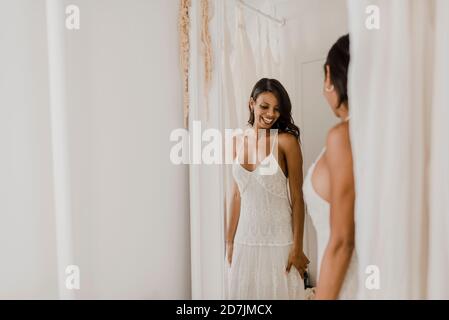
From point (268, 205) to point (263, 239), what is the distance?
102 millimetres

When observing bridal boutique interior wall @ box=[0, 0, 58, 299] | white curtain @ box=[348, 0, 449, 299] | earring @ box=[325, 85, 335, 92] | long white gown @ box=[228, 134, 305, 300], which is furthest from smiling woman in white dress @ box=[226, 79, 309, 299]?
bridal boutique interior wall @ box=[0, 0, 58, 299]

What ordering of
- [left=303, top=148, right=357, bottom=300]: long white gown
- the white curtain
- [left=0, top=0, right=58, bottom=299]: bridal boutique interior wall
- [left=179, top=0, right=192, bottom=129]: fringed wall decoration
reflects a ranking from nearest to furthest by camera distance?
the white curtain, [left=303, top=148, right=357, bottom=300]: long white gown, [left=0, top=0, right=58, bottom=299]: bridal boutique interior wall, [left=179, top=0, right=192, bottom=129]: fringed wall decoration

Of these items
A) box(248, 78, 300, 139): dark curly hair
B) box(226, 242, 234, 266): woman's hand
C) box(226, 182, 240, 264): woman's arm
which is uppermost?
box(248, 78, 300, 139): dark curly hair

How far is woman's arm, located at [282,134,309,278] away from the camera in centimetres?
106

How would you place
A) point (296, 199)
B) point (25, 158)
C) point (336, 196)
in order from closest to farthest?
point (336, 196)
point (296, 199)
point (25, 158)

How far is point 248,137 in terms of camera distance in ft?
3.81

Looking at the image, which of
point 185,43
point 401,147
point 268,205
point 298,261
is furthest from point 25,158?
point 401,147

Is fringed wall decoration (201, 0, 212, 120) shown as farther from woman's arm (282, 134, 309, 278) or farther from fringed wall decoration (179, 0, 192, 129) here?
woman's arm (282, 134, 309, 278)

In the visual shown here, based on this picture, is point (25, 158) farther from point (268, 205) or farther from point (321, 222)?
point (321, 222)

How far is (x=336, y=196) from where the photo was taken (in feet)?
3.13

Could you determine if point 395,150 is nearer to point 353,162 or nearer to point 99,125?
point 353,162

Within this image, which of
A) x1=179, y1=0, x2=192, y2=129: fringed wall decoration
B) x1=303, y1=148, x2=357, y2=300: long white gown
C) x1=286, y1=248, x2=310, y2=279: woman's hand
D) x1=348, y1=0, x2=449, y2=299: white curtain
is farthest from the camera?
x1=179, y1=0, x2=192, y2=129: fringed wall decoration

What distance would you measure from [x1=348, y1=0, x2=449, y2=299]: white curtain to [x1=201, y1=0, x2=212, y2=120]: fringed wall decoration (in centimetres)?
53

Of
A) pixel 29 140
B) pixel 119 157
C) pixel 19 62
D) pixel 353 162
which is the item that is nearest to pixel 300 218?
pixel 353 162
